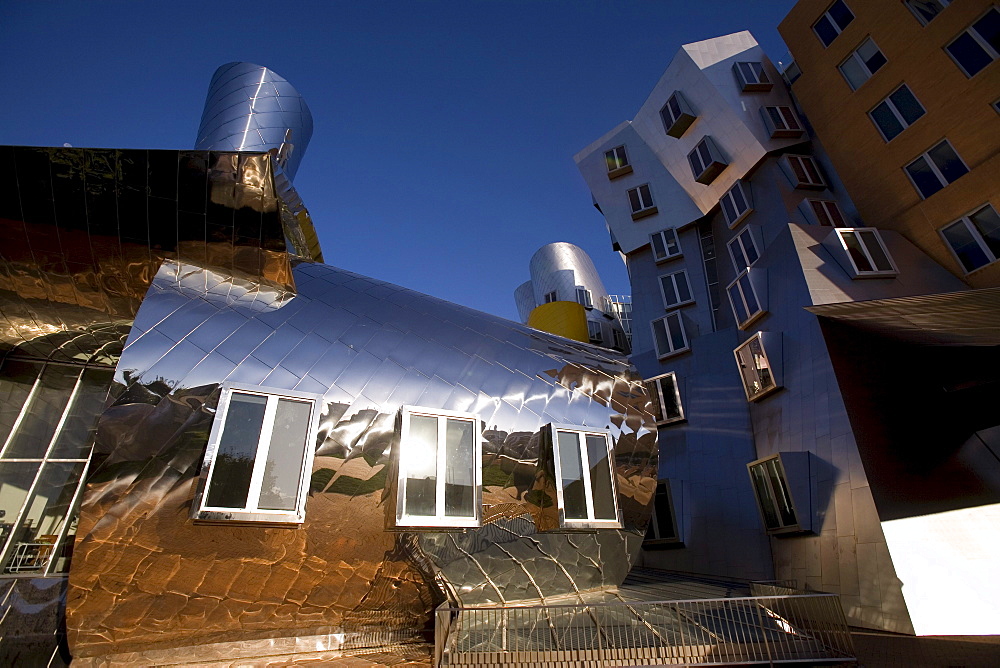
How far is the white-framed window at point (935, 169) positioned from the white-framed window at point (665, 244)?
7.87m

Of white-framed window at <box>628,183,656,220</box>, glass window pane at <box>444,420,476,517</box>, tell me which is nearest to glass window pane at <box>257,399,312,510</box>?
glass window pane at <box>444,420,476,517</box>

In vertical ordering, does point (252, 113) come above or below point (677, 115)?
below

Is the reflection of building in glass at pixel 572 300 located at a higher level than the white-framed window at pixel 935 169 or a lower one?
higher

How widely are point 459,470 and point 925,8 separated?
17515 millimetres

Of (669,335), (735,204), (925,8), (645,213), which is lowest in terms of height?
(669,335)

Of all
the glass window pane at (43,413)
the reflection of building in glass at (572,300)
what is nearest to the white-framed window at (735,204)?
the reflection of building in glass at (572,300)

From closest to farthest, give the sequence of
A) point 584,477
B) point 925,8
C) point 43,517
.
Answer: point 43,517, point 584,477, point 925,8

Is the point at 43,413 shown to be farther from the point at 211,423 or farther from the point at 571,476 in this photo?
the point at 571,476

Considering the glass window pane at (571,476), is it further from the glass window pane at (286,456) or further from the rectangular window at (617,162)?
the rectangular window at (617,162)

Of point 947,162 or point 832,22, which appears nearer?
point 947,162

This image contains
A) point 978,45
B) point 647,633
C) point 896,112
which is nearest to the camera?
point 647,633

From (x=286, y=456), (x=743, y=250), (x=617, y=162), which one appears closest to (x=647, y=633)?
(x=286, y=456)

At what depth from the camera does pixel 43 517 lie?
7.16 m

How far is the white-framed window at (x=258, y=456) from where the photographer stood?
613cm
